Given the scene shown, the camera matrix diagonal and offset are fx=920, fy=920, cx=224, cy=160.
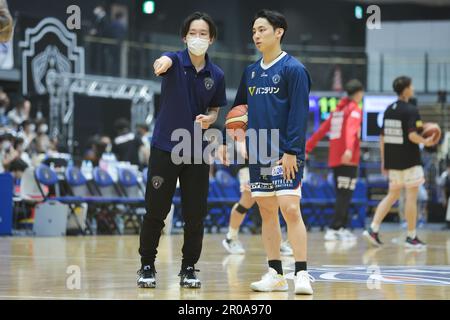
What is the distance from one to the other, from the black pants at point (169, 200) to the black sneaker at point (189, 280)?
0.18ft

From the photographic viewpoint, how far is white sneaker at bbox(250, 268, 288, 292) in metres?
6.21

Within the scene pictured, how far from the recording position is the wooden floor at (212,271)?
5.98 m

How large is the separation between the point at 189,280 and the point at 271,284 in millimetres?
590

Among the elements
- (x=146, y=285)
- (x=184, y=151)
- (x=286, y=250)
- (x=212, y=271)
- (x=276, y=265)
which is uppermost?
(x=184, y=151)

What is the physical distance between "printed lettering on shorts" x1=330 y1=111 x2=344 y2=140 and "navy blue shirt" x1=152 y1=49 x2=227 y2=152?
23.8 feet

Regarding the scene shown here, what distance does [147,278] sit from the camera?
20.9 ft

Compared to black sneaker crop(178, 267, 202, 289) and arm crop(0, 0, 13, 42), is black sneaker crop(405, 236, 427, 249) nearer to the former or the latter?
black sneaker crop(178, 267, 202, 289)

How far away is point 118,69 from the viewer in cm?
2547

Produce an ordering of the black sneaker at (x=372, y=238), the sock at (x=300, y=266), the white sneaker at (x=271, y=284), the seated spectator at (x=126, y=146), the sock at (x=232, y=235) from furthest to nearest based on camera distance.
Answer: the seated spectator at (x=126, y=146)
the black sneaker at (x=372, y=238)
the sock at (x=232, y=235)
the white sneaker at (x=271, y=284)
the sock at (x=300, y=266)

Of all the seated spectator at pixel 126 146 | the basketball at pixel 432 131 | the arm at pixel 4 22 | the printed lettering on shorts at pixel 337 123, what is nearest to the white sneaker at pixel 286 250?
the basketball at pixel 432 131

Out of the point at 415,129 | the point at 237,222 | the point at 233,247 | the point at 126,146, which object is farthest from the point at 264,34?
the point at 126,146

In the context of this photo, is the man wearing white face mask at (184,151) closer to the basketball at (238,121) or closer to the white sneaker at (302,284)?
the basketball at (238,121)

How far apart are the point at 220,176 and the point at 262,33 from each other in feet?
38.4

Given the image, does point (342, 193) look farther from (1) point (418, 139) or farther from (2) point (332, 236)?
(1) point (418, 139)
